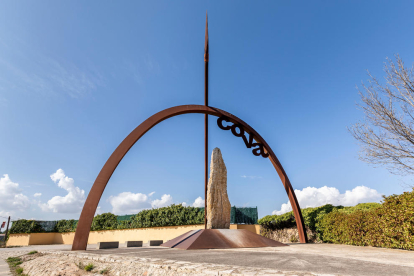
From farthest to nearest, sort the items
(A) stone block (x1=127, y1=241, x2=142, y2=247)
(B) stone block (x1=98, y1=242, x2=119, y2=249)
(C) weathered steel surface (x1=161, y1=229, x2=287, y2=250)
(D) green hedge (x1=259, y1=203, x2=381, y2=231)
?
1. (D) green hedge (x1=259, y1=203, x2=381, y2=231)
2. (A) stone block (x1=127, y1=241, x2=142, y2=247)
3. (B) stone block (x1=98, y1=242, x2=119, y2=249)
4. (C) weathered steel surface (x1=161, y1=229, x2=287, y2=250)

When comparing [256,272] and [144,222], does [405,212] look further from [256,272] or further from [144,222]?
[144,222]

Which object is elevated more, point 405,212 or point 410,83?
point 410,83

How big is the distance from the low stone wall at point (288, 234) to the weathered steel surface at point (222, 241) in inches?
178

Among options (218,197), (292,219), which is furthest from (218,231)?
(292,219)

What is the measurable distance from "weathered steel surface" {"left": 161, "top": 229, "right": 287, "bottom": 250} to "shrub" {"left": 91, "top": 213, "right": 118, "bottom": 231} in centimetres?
1168

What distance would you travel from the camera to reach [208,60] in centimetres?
1180

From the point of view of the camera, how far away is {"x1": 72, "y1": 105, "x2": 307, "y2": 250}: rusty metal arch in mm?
7648

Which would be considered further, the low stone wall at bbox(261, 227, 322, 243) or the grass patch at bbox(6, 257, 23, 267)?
the low stone wall at bbox(261, 227, 322, 243)

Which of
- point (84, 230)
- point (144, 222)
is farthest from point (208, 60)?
point (144, 222)

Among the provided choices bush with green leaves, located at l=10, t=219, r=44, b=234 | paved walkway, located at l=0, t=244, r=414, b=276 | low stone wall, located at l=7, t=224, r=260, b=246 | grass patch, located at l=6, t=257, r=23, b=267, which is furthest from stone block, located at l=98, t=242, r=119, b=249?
bush with green leaves, located at l=10, t=219, r=44, b=234

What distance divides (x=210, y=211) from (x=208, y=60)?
7.22 meters

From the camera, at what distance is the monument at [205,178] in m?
7.49

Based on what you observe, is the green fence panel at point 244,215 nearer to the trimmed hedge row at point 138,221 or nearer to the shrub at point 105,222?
the trimmed hedge row at point 138,221

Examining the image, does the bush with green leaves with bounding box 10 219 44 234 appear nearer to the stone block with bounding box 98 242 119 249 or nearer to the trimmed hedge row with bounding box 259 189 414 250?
the stone block with bounding box 98 242 119 249
